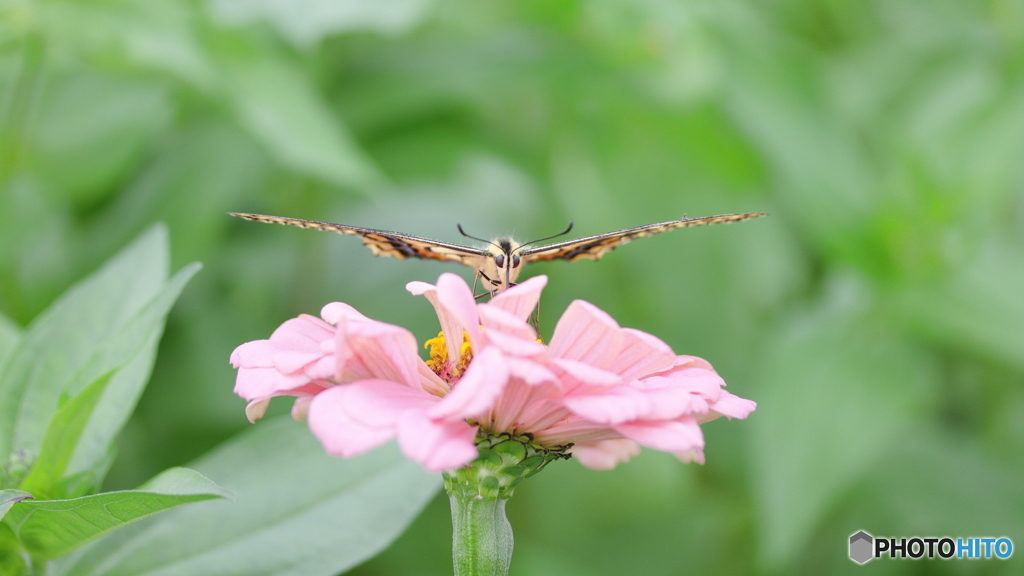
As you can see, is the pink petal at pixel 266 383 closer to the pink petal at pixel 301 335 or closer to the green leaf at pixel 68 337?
the pink petal at pixel 301 335

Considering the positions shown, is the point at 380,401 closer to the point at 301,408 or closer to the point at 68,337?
the point at 301,408

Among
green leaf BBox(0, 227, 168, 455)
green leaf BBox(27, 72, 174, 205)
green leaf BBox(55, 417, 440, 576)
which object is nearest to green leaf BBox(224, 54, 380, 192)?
green leaf BBox(27, 72, 174, 205)

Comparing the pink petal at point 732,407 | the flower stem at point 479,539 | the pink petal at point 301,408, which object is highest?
the pink petal at point 732,407

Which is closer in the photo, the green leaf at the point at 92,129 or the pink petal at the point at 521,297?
the pink petal at the point at 521,297

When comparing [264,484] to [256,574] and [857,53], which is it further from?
[857,53]

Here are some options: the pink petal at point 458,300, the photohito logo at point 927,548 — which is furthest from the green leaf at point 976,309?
the pink petal at point 458,300

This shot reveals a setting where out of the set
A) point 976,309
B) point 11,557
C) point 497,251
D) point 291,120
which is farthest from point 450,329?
point 976,309
